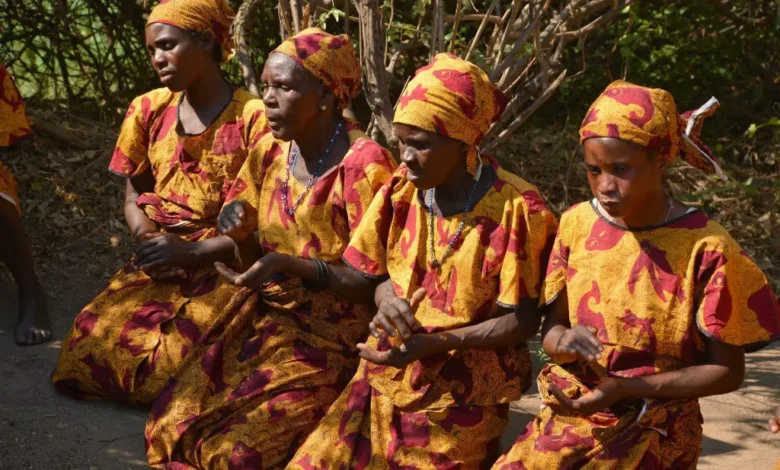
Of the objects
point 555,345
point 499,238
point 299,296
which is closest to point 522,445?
point 555,345

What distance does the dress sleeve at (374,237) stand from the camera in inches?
157

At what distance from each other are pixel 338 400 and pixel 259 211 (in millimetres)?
821

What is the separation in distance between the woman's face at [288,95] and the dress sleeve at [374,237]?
0.44 m

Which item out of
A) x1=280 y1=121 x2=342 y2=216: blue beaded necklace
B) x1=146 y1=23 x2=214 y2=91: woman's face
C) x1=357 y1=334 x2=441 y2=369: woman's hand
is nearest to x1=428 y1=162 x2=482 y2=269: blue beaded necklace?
x1=357 y1=334 x2=441 y2=369: woman's hand

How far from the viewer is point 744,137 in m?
7.10

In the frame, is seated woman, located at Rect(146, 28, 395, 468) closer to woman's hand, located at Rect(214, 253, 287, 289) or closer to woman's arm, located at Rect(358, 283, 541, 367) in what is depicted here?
woman's hand, located at Rect(214, 253, 287, 289)

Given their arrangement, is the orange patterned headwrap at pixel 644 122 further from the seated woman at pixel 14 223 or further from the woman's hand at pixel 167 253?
the seated woman at pixel 14 223

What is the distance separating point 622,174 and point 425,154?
65 cm

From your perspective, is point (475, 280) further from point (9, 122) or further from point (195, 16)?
point (9, 122)

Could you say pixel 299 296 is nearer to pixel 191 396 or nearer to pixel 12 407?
pixel 191 396

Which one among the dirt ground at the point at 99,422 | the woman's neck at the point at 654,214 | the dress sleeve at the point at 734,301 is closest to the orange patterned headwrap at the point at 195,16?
the dirt ground at the point at 99,422

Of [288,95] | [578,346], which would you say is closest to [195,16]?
[288,95]

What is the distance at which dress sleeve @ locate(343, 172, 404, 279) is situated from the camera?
157 inches

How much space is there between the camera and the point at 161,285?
4961 millimetres
